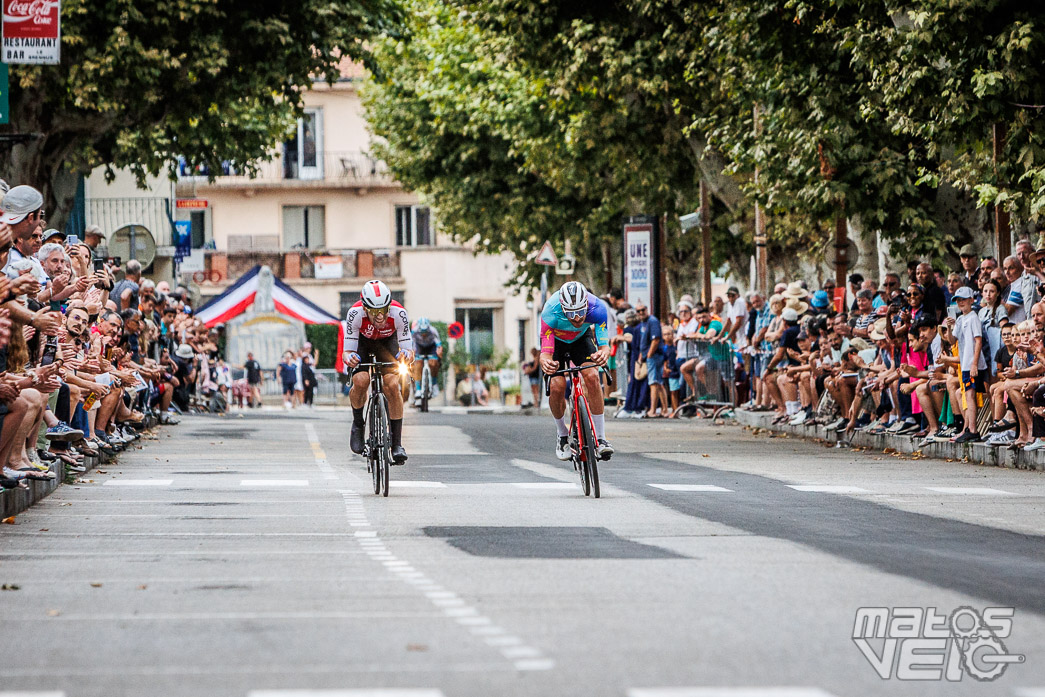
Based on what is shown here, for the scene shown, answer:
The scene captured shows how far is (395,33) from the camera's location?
30828mm

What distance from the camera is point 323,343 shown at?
232 feet

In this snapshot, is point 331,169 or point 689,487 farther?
point 331,169

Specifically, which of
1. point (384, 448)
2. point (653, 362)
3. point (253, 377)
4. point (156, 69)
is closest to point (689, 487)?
point (384, 448)

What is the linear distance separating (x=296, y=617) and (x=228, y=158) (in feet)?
89.8

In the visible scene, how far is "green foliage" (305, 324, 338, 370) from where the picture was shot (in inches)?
2746

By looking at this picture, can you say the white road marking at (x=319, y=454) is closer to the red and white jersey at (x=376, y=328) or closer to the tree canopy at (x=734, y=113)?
the red and white jersey at (x=376, y=328)

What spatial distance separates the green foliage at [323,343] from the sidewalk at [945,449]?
4411 centimetres

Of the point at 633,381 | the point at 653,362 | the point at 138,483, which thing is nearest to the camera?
Answer: the point at 138,483

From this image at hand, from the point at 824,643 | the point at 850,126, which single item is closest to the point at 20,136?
the point at 850,126

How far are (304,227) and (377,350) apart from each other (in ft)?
190

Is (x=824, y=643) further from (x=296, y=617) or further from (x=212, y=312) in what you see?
(x=212, y=312)

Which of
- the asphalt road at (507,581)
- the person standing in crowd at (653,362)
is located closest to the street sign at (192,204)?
the person standing in crowd at (653,362)

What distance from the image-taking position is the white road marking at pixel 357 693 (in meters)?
5.86

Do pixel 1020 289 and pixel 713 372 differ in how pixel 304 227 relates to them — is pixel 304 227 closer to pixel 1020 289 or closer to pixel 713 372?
pixel 713 372
